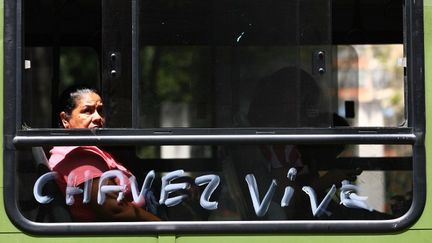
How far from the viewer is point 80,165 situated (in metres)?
3.06

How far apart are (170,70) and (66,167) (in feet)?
1.71

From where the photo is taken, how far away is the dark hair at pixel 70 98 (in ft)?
10.9

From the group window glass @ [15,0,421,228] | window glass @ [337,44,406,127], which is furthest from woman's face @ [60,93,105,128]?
window glass @ [337,44,406,127]

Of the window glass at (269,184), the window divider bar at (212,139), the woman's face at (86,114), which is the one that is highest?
the woman's face at (86,114)

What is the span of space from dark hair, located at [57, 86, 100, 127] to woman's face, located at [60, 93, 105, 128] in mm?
16

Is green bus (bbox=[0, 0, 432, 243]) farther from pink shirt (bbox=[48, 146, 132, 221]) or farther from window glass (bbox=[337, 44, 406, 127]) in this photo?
window glass (bbox=[337, 44, 406, 127])

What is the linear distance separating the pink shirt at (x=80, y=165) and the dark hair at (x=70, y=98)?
0.31m

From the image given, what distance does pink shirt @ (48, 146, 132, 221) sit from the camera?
3025 mm

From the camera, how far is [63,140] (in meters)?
2.98

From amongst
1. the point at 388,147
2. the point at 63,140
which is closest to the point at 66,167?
the point at 63,140

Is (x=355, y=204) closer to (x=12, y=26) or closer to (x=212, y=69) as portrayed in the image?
(x=212, y=69)

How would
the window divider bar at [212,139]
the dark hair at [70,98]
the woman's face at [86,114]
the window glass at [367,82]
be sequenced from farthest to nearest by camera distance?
the window glass at [367,82] → the dark hair at [70,98] → the woman's face at [86,114] → the window divider bar at [212,139]

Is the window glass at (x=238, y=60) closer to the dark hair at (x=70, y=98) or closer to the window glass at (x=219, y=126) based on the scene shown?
the window glass at (x=219, y=126)

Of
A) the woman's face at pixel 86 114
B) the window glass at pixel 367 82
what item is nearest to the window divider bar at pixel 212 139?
the woman's face at pixel 86 114
